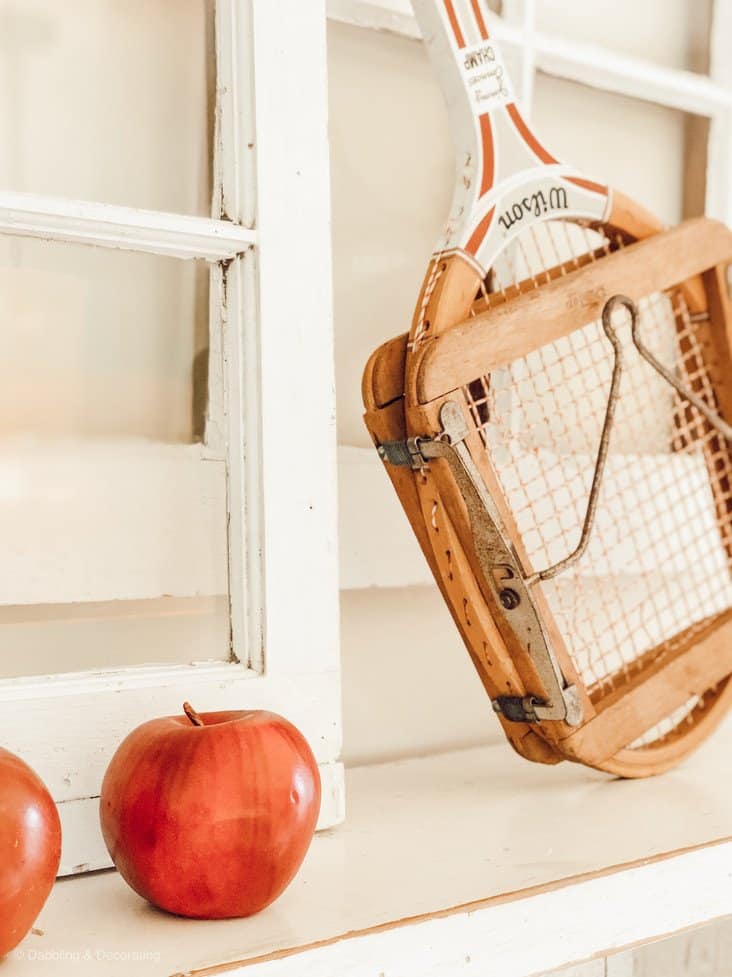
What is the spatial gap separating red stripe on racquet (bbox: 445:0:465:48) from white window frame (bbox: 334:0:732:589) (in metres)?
0.19

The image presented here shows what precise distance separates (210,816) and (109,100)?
1.81ft

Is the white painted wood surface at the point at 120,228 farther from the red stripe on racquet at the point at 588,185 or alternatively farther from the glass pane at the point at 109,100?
the red stripe on racquet at the point at 588,185

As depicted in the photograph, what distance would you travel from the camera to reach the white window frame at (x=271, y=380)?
723 millimetres

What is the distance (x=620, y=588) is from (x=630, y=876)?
0.51 m

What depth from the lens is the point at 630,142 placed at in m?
1.16

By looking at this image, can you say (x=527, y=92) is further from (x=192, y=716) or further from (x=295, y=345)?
(x=192, y=716)

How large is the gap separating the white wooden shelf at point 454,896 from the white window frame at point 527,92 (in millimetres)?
213

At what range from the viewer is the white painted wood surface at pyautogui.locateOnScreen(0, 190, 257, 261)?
2.15 ft

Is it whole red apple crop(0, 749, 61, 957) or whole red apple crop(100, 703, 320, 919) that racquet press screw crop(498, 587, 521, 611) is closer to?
whole red apple crop(100, 703, 320, 919)

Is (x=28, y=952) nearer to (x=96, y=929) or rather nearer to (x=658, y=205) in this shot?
(x=96, y=929)

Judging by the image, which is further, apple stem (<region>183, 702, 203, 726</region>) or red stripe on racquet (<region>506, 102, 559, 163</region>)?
red stripe on racquet (<region>506, 102, 559, 163</region>)

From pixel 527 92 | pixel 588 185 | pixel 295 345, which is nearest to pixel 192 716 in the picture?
pixel 295 345

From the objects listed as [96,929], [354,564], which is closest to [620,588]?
[354,564]

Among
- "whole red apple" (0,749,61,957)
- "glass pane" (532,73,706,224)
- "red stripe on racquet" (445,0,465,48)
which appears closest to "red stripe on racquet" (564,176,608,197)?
"red stripe on racquet" (445,0,465,48)
